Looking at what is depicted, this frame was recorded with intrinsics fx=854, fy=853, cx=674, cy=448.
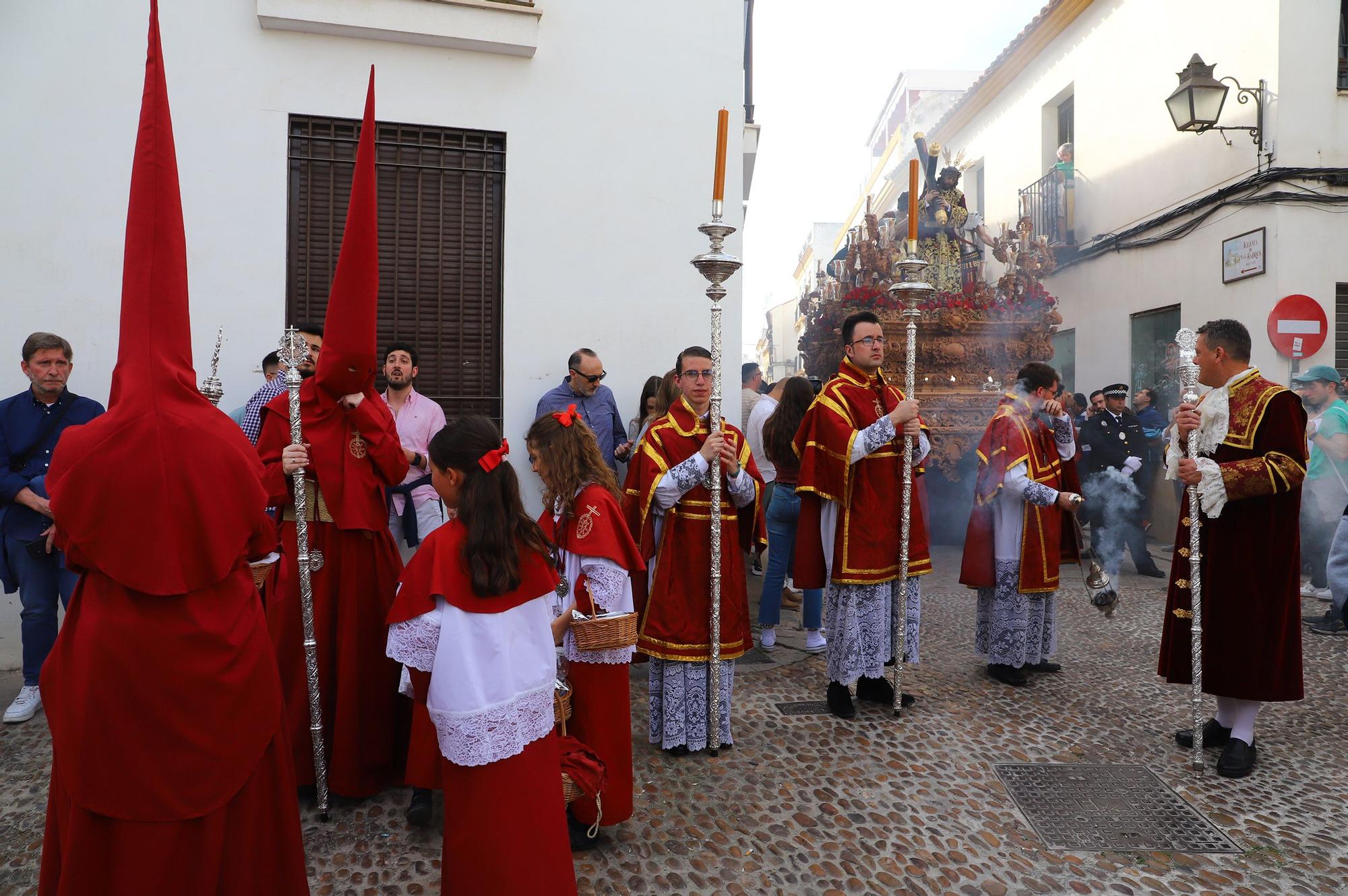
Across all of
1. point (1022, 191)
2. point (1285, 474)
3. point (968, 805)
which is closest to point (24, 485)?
point (968, 805)

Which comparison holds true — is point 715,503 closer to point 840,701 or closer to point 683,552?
point 683,552

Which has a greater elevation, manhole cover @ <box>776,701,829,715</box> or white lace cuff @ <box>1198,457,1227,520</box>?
white lace cuff @ <box>1198,457,1227,520</box>

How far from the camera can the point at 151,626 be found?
222cm

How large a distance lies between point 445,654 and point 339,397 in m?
A: 1.60

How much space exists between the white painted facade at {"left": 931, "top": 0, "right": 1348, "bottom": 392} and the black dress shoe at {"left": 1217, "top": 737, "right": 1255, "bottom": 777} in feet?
21.9

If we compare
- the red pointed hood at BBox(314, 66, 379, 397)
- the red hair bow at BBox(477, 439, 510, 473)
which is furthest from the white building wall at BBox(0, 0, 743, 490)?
the red hair bow at BBox(477, 439, 510, 473)

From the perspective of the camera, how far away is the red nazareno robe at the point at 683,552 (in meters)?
4.26

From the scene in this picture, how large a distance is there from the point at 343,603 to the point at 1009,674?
4045mm

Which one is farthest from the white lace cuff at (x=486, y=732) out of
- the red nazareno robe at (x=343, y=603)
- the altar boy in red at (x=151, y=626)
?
the red nazareno robe at (x=343, y=603)

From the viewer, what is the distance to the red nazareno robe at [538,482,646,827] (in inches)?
133

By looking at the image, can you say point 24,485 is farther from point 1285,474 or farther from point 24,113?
point 1285,474

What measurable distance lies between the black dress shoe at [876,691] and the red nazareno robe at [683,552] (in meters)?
0.99

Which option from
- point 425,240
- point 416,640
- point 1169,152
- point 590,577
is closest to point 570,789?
point 590,577

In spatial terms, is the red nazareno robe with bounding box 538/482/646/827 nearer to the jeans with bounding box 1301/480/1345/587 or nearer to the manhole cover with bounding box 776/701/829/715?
the manhole cover with bounding box 776/701/829/715
